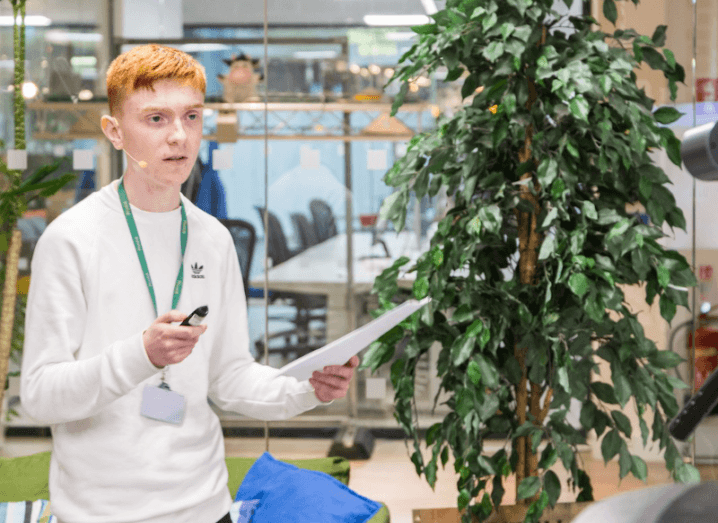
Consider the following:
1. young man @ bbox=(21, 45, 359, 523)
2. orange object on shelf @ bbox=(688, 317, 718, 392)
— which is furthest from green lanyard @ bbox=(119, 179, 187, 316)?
orange object on shelf @ bbox=(688, 317, 718, 392)

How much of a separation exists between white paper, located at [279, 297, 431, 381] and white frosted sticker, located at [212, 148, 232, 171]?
2213mm

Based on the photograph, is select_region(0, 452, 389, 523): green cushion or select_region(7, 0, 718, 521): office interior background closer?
select_region(0, 452, 389, 523): green cushion

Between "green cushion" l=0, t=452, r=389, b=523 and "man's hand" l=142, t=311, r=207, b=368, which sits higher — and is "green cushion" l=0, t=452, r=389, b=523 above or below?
below

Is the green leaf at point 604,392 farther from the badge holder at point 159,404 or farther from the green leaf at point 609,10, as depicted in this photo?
the badge holder at point 159,404

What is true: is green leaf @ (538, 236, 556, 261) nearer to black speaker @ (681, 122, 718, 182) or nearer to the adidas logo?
the adidas logo

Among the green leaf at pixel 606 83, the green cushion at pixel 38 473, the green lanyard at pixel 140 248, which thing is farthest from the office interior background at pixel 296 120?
the green lanyard at pixel 140 248

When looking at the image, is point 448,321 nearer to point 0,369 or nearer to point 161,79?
point 161,79

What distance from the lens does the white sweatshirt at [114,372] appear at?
1.34 metres

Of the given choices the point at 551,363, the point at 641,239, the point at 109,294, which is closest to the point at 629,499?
the point at 109,294

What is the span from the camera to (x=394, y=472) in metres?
3.57

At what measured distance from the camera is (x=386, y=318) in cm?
138

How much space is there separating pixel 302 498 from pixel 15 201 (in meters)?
1.78

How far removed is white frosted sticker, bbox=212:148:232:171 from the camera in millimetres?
3566

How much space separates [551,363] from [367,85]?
1.79 metres
